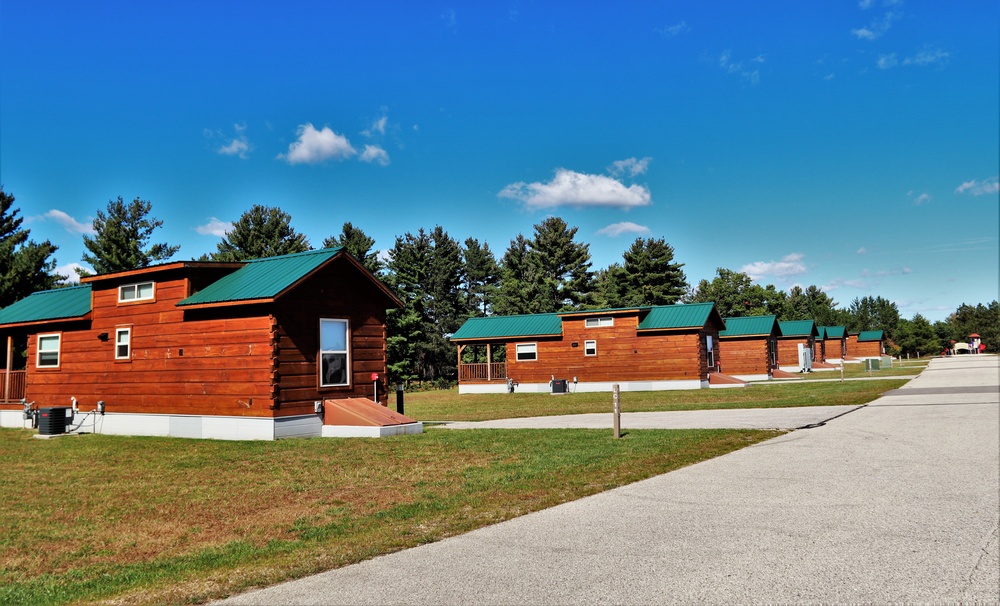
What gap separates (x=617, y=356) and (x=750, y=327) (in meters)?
15.8

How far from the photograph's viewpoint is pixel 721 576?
5.52 m

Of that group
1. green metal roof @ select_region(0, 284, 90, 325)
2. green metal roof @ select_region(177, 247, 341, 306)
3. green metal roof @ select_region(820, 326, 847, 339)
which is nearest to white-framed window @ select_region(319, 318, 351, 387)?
green metal roof @ select_region(177, 247, 341, 306)

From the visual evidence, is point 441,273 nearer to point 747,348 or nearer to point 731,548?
point 747,348

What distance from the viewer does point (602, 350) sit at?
41156 millimetres

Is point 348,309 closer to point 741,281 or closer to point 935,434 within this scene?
point 935,434

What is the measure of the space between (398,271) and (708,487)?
62630 mm

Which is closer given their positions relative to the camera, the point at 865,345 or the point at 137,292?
the point at 137,292

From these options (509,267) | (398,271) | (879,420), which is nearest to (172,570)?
(879,420)

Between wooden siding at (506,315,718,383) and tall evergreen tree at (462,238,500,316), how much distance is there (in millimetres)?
37674

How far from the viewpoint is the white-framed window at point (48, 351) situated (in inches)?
885

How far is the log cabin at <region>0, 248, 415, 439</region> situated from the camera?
57.7ft

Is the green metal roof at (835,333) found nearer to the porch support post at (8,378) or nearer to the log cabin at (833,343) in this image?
the log cabin at (833,343)

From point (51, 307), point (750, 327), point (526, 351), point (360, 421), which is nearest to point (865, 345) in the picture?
point (750, 327)

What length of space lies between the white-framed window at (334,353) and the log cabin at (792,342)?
165ft
